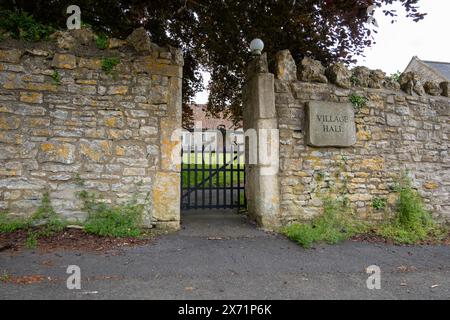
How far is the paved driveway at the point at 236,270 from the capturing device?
291cm

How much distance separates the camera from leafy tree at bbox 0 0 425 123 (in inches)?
215

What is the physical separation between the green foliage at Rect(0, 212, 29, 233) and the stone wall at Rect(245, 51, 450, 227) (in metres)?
3.50

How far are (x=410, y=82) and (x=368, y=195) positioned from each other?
2.28 m

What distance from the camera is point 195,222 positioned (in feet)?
18.3

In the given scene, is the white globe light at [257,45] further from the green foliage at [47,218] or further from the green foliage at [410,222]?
the green foliage at [47,218]

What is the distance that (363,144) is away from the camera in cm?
554

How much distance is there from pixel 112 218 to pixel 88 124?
1.40 metres

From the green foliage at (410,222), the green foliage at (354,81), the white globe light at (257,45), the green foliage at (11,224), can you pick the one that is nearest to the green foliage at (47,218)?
the green foliage at (11,224)

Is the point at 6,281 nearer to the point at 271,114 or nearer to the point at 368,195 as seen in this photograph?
the point at 271,114

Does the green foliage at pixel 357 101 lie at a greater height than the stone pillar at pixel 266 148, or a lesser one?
greater

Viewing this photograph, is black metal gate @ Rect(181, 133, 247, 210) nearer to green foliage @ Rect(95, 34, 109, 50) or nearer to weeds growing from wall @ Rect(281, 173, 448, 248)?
weeds growing from wall @ Rect(281, 173, 448, 248)

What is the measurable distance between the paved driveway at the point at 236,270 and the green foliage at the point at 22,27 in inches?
118

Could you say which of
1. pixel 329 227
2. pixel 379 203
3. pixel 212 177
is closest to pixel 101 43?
pixel 212 177
